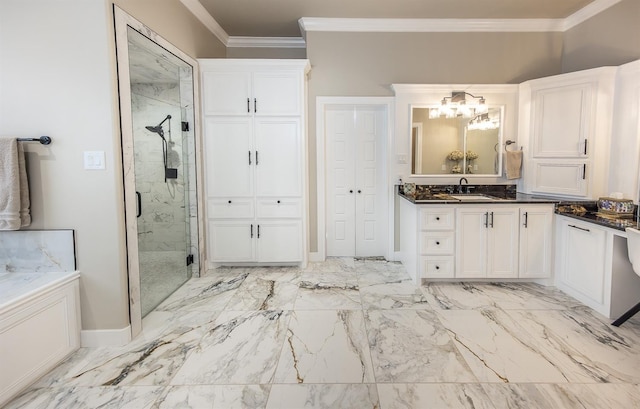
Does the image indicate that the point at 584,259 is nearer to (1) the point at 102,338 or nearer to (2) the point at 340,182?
(2) the point at 340,182

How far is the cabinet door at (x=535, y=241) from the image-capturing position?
10.1 ft

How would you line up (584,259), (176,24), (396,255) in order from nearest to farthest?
(584,259)
(176,24)
(396,255)

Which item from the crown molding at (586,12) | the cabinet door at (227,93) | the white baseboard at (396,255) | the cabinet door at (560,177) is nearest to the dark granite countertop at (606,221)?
the cabinet door at (560,177)

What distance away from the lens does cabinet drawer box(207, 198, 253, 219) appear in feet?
11.8

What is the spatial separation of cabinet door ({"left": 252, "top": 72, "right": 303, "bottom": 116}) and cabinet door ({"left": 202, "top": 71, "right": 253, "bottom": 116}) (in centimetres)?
9

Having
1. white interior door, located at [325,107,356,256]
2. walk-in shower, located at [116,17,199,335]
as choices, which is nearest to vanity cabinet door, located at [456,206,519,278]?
white interior door, located at [325,107,356,256]

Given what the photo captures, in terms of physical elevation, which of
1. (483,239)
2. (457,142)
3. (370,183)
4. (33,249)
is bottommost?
(483,239)

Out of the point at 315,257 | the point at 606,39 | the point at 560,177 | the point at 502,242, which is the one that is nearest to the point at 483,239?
the point at 502,242

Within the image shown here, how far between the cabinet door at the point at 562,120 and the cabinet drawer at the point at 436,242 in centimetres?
142

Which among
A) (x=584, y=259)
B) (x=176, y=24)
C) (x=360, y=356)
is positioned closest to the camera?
(x=360, y=356)

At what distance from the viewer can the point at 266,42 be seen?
4188mm

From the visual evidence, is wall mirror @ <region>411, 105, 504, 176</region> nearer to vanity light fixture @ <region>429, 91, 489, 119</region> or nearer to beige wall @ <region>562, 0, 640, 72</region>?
vanity light fixture @ <region>429, 91, 489, 119</region>

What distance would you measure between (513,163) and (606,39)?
1.45 meters

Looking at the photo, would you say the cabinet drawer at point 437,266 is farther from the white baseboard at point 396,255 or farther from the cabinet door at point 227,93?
the cabinet door at point 227,93
